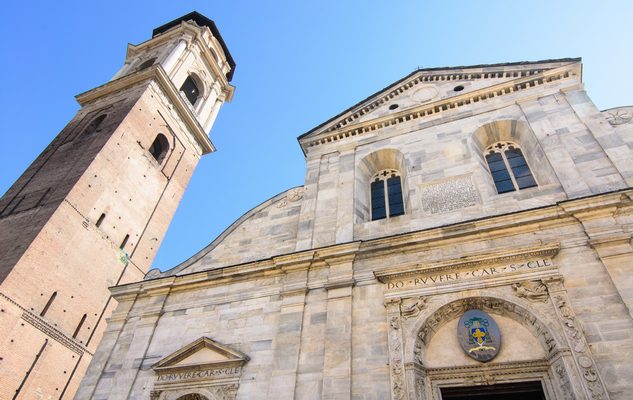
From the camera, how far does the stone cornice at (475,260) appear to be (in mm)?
9242

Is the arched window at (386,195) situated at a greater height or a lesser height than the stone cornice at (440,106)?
lesser

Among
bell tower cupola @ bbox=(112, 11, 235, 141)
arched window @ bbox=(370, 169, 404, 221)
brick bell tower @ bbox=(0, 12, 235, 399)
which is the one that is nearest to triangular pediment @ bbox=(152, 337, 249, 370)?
arched window @ bbox=(370, 169, 404, 221)

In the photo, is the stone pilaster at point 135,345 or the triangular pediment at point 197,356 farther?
the stone pilaster at point 135,345

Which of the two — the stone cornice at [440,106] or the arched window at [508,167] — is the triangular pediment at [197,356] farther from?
the arched window at [508,167]

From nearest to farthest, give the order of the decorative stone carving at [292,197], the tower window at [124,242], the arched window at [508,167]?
the arched window at [508,167] → the decorative stone carving at [292,197] → the tower window at [124,242]

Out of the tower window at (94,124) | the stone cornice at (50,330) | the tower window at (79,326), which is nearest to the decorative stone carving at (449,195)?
the stone cornice at (50,330)

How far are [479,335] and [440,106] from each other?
829 centimetres

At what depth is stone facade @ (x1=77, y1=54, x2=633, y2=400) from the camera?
844 centimetres

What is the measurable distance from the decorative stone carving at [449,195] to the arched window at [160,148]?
19.1m

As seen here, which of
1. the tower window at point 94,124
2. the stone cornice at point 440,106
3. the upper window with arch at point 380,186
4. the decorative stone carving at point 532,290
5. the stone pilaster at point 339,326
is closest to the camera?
the decorative stone carving at point 532,290

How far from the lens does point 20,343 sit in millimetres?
16078

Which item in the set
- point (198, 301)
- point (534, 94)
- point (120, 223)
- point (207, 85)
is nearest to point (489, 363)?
point (198, 301)

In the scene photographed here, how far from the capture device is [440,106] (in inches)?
583

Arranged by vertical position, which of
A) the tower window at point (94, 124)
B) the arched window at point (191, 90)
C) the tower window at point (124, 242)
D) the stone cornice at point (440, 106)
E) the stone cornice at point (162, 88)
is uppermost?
the arched window at point (191, 90)
